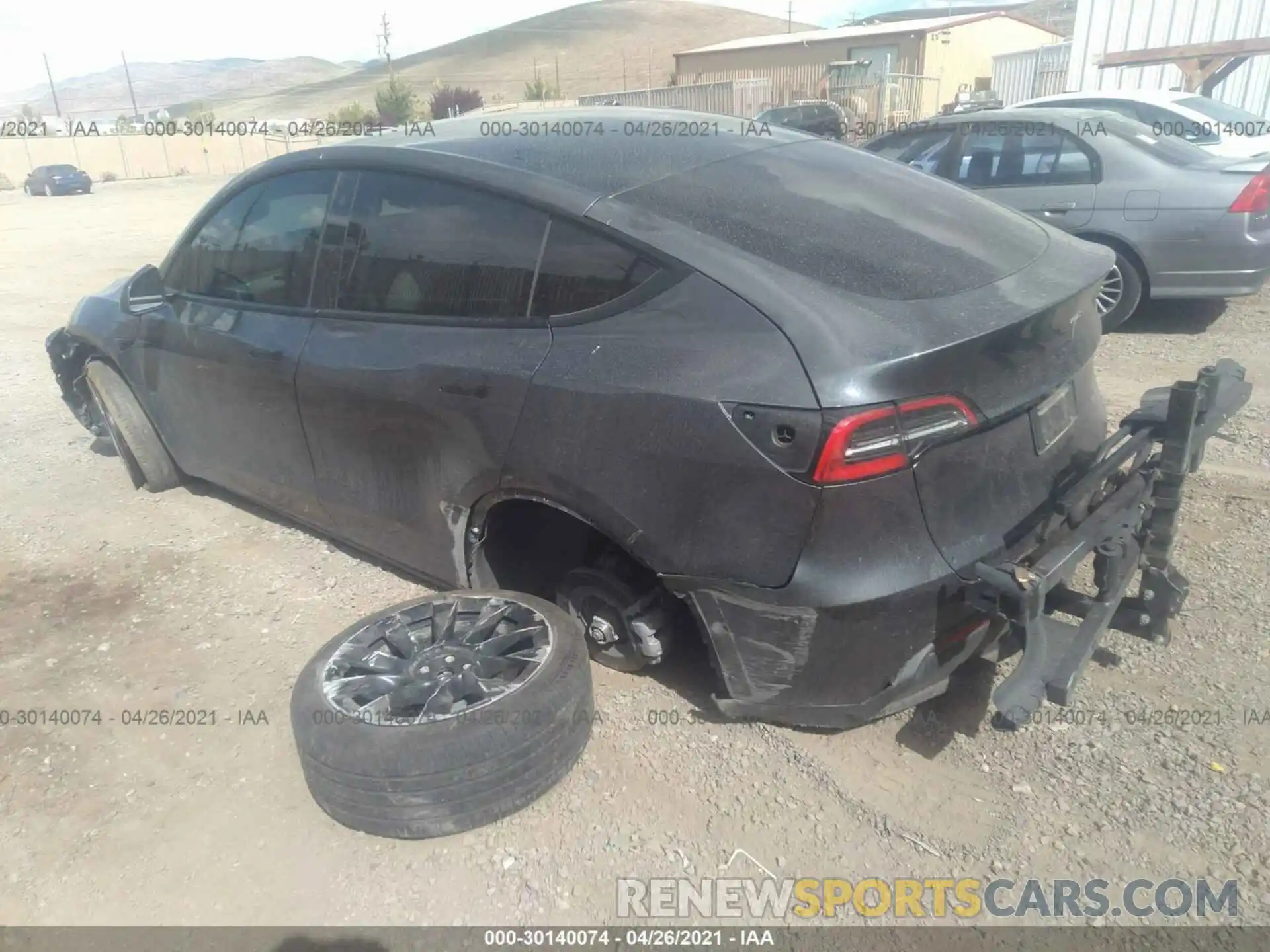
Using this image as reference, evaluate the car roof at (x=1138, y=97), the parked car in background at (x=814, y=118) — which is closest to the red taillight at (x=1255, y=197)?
the car roof at (x=1138, y=97)

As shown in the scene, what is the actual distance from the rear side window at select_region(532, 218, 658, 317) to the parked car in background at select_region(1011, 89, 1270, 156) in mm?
5948

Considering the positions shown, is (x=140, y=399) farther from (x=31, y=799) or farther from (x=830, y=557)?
(x=830, y=557)

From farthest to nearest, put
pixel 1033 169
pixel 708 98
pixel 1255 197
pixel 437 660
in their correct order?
pixel 708 98
pixel 1033 169
pixel 1255 197
pixel 437 660

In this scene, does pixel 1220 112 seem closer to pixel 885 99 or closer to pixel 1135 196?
pixel 1135 196

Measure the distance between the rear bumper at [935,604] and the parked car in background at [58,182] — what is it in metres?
39.2

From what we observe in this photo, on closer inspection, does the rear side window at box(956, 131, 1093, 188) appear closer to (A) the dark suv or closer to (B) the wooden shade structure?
(A) the dark suv

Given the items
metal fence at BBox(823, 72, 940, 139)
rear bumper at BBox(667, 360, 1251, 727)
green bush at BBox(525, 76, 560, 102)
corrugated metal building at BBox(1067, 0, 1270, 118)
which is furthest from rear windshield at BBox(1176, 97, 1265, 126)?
green bush at BBox(525, 76, 560, 102)

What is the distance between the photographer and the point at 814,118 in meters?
19.1

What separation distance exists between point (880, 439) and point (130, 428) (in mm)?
3923

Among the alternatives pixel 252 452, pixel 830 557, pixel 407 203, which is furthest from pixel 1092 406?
pixel 252 452

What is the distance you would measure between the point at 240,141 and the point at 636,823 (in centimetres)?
5655

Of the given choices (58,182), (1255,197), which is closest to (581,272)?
(1255,197)

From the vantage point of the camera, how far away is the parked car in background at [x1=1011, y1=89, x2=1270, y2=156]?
7059 millimetres

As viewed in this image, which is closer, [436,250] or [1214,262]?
[436,250]
